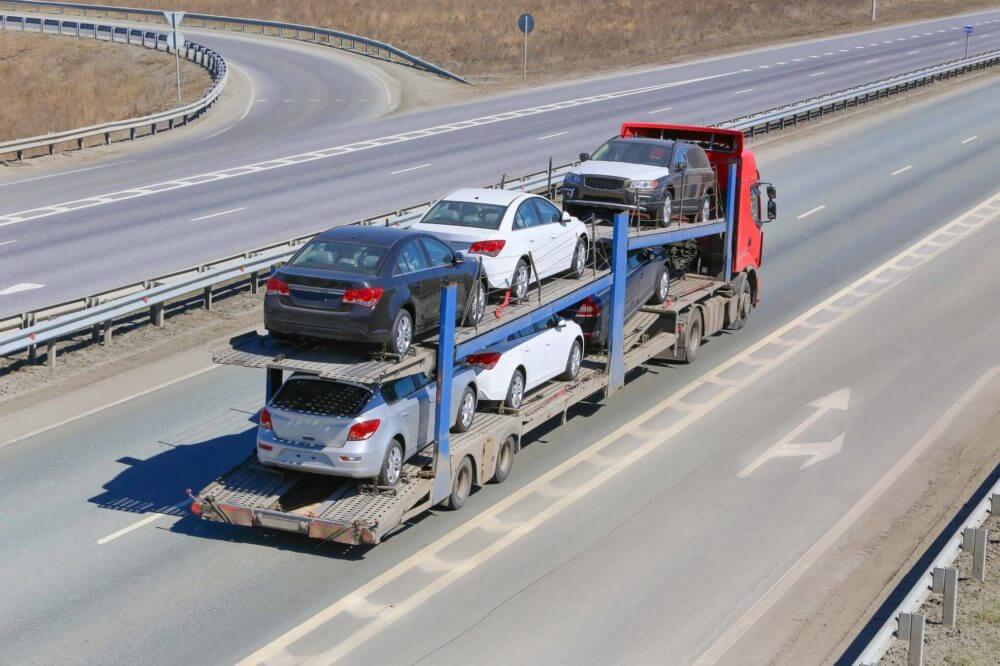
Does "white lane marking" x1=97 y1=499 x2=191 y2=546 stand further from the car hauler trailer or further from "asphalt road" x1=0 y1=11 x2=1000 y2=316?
"asphalt road" x1=0 y1=11 x2=1000 y2=316

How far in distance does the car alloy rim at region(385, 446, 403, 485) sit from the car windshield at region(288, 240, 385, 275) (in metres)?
2.02

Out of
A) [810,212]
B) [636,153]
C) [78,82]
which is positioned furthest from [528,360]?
[78,82]

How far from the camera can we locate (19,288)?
25.2 meters

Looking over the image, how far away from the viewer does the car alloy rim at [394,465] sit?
47.8 feet

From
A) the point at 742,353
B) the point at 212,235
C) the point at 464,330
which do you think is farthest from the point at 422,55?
the point at 464,330

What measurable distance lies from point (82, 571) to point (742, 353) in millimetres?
13162

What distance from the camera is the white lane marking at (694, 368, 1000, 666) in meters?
12.7

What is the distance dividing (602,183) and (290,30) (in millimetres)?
55769

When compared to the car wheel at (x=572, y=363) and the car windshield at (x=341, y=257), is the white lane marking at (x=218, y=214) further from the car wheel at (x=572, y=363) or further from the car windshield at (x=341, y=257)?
the car windshield at (x=341, y=257)

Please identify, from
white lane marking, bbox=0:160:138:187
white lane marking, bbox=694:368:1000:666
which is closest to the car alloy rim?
white lane marking, bbox=694:368:1000:666

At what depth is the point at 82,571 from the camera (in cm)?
1381

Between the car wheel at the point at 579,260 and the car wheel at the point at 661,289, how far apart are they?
323cm

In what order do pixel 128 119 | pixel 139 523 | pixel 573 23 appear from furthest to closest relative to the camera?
pixel 573 23 → pixel 128 119 → pixel 139 523

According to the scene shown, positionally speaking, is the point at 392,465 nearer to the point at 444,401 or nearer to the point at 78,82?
the point at 444,401
